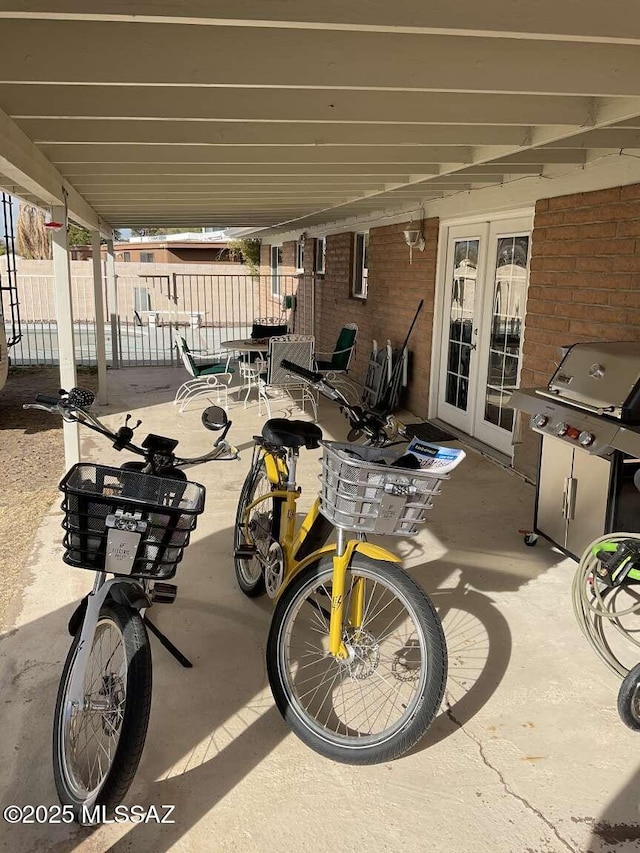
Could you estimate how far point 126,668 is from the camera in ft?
6.18

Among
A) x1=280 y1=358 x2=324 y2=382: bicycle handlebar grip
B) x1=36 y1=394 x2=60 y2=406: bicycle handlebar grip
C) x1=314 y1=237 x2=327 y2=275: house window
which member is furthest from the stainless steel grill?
x1=314 y1=237 x2=327 y2=275: house window

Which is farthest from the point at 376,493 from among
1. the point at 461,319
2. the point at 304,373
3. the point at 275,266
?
the point at 275,266

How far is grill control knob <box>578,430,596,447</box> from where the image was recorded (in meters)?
3.24

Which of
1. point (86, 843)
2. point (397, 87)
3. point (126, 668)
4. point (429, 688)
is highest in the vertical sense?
point (397, 87)

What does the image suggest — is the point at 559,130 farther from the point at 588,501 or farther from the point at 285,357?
the point at 285,357

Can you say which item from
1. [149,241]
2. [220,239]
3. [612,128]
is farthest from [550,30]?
[149,241]

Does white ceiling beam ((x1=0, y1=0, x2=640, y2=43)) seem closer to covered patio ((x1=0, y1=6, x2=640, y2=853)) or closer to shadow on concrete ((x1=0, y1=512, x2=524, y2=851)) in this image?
covered patio ((x1=0, y1=6, x2=640, y2=853))

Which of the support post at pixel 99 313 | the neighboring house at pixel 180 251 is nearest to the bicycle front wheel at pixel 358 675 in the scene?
the support post at pixel 99 313

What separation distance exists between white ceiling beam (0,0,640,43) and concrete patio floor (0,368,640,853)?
2.25 metres

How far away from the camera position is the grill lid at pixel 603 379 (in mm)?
3180

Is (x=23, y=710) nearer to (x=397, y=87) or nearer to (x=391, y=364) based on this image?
(x=397, y=87)

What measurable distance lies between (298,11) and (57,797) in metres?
2.41

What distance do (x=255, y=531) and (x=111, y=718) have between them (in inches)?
49.0

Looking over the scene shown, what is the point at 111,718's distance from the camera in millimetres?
2021
